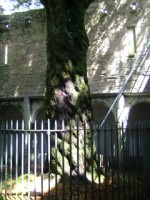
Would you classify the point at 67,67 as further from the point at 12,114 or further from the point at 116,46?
the point at 12,114

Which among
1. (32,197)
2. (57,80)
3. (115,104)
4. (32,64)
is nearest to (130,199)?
(32,197)

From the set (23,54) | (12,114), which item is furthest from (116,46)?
(12,114)

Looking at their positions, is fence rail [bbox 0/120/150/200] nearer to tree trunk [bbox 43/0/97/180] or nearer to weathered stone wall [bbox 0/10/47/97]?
tree trunk [bbox 43/0/97/180]

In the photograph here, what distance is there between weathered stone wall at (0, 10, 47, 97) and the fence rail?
8.32 metres

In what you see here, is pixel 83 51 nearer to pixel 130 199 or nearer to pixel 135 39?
pixel 130 199

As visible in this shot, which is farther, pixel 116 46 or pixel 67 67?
pixel 116 46

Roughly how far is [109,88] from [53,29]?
6.80 metres

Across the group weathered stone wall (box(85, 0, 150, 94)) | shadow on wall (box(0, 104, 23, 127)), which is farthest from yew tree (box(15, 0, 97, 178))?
shadow on wall (box(0, 104, 23, 127))

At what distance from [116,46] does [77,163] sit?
9270 mm

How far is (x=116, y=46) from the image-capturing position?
1404 centimetres

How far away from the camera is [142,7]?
13898 millimetres

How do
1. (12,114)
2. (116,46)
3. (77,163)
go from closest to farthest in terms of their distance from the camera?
1. (77,163)
2. (116,46)
3. (12,114)

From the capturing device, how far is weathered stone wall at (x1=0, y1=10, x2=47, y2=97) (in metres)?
15.2

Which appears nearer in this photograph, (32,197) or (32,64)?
(32,197)
